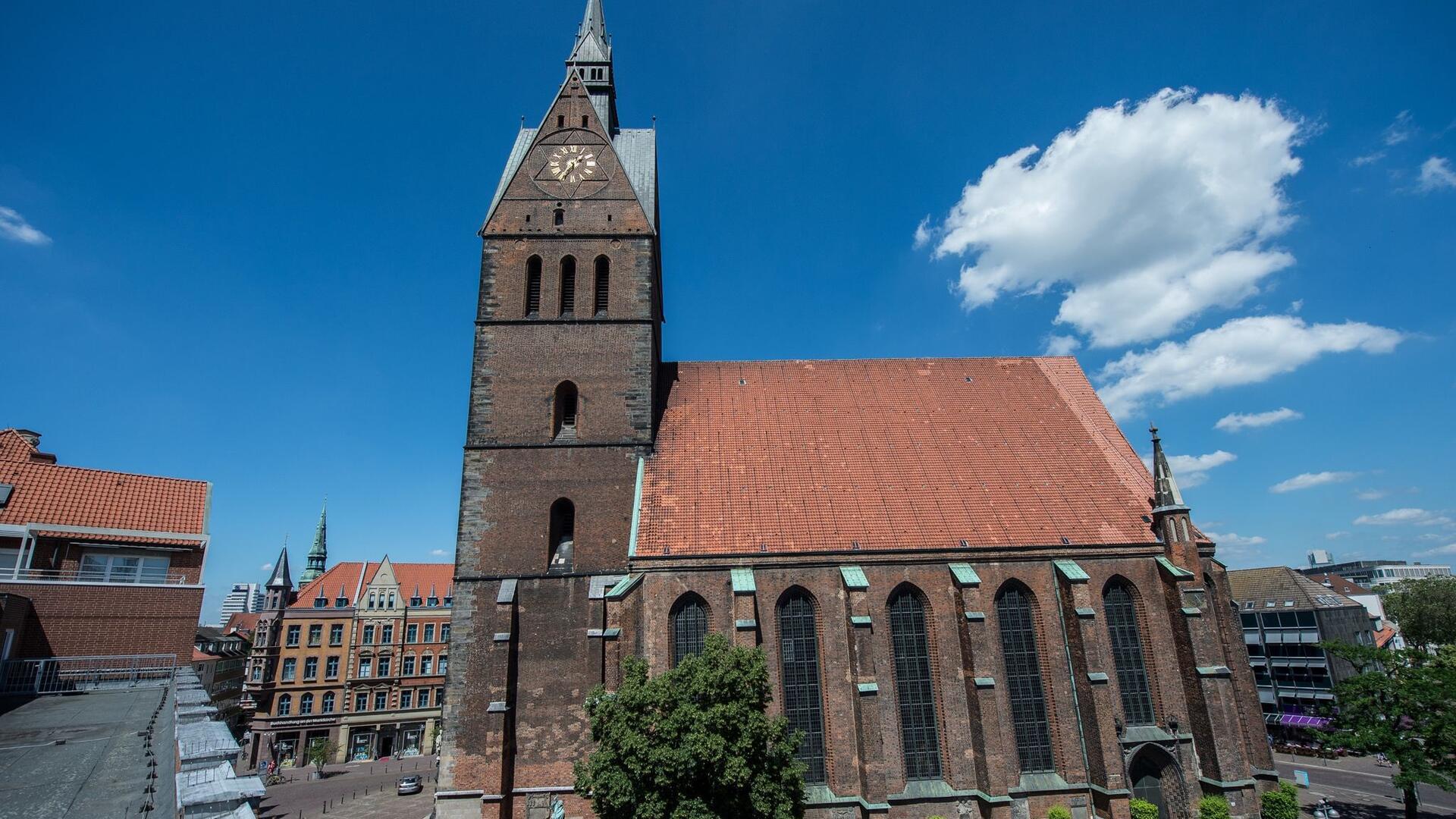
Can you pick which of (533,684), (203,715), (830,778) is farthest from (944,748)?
(203,715)

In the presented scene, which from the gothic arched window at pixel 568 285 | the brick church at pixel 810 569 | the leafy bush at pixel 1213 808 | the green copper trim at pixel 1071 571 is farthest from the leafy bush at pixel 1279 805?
the gothic arched window at pixel 568 285

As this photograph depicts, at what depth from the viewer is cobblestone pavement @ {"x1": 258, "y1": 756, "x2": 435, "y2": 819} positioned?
31.4m

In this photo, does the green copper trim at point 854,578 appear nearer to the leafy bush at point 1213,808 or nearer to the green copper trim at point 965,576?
the green copper trim at point 965,576

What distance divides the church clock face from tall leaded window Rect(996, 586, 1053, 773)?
19332mm

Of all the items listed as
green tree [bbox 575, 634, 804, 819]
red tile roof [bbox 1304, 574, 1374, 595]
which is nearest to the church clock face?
green tree [bbox 575, 634, 804, 819]

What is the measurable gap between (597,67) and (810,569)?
21765 millimetres

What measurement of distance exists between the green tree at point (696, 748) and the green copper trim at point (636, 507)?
5644 mm

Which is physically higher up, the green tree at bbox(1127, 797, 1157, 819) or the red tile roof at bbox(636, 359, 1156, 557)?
the red tile roof at bbox(636, 359, 1156, 557)

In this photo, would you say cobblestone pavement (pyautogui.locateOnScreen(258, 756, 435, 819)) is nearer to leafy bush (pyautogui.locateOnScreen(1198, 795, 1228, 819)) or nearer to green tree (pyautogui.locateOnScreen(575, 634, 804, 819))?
green tree (pyautogui.locateOnScreen(575, 634, 804, 819))

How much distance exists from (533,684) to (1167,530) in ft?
65.3

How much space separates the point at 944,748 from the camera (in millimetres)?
19281

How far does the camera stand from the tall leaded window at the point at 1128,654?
67.8 feet

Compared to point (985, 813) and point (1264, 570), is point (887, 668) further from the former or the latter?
point (1264, 570)

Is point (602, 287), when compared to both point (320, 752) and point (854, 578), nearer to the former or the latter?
point (854, 578)
